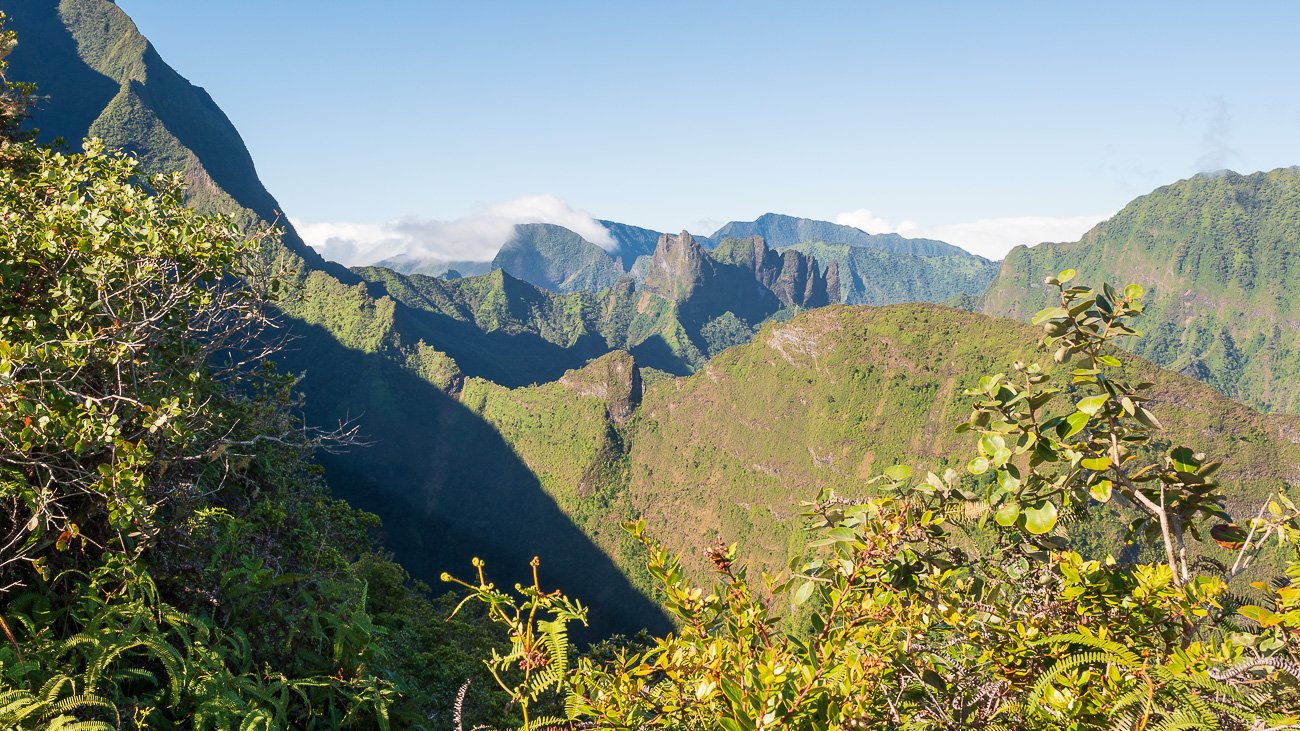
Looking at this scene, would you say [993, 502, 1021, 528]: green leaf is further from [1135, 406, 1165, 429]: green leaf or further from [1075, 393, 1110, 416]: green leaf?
[1135, 406, 1165, 429]: green leaf

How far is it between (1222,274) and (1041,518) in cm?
15206

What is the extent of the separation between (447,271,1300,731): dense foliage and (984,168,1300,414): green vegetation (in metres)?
126

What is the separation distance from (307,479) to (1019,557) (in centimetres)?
1185

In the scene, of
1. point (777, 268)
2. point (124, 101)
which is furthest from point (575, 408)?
point (777, 268)

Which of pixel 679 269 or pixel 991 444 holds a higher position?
pixel 679 269

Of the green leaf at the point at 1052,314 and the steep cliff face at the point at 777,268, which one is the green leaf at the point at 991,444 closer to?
the green leaf at the point at 1052,314

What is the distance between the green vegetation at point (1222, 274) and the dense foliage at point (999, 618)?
126 metres

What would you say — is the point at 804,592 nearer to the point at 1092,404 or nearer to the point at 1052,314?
the point at 1092,404

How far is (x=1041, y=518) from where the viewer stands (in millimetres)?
1781

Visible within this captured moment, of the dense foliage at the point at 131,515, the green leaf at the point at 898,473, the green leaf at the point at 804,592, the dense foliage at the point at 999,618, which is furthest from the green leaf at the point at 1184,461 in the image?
the dense foliage at the point at 131,515

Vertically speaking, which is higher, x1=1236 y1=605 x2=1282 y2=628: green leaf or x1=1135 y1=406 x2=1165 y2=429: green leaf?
x1=1135 y1=406 x2=1165 y2=429: green leaf

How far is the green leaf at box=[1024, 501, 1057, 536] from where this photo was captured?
69.0 inches

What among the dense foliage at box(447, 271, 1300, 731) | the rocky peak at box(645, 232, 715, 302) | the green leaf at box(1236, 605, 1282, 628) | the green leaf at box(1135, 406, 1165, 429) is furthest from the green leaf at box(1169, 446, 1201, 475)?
the rocky peak at box(645, 232, 715, 302)

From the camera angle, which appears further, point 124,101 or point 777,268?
point 777,268
